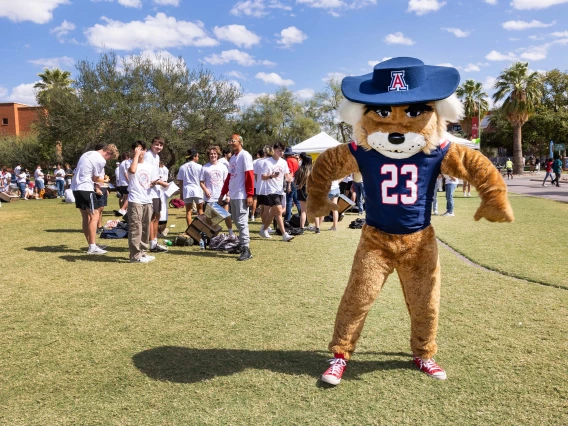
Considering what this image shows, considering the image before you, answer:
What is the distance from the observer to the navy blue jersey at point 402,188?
3.33 metres

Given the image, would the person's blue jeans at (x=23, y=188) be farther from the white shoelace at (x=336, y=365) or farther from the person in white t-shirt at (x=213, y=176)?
the white shoelace at (x=336, y=365)

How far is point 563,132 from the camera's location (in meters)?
53.2

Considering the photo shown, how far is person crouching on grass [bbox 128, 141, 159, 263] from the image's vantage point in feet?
23.4

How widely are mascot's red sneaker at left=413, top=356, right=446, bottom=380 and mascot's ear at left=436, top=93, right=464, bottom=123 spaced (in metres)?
1.83

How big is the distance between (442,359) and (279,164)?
6.17 metres

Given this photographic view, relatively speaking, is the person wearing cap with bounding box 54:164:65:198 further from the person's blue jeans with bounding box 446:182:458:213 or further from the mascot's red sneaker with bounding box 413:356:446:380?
the mascot's red sneaker with bounding box 413:356:446:380

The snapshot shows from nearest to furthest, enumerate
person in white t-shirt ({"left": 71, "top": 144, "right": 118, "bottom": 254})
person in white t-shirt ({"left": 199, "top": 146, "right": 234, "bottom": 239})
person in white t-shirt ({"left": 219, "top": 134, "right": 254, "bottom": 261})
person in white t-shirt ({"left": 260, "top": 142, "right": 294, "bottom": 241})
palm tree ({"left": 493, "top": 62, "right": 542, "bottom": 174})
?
person in white t-shirt ({"left": 219, "top": 134, "right": 254, "bottom": 261}) → person in white t-shirt ({"left": 71, "top": 144, "right": 118, "bottom": 254}) → person in white t-shirt ({"left": 199, "top": 146, "right": 234, "bottom": 239}) → person in white t-shirt ({"left": 260, "top": 142, "right": 294, "bottom": 241}) → palm tree ({"left": 493, "top": 62, "right": 542, "bottom": 174})

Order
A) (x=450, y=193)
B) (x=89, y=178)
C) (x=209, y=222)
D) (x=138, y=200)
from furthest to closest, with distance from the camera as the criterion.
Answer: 1. (x=450, y=193)
2. (x=209, y=222)
3. (x=89, y=178)
4. (x=138, y=200)

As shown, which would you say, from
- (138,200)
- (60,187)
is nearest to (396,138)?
(138,200)

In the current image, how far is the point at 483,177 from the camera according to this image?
3330mm

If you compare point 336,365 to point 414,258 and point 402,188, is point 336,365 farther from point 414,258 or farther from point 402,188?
point 402,188

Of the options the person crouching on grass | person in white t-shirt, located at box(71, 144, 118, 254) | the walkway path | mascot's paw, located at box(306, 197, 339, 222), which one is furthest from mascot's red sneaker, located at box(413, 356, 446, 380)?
the walkway path

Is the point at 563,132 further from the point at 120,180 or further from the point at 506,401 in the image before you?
the point at 506,401

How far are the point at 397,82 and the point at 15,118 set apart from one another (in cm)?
6507
